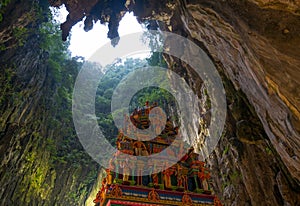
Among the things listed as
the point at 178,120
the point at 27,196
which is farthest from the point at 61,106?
the point at 178,120

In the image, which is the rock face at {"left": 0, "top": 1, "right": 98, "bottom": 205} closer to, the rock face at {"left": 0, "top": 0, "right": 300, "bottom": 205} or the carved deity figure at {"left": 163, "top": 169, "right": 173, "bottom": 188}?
the rock face at {"left": 0, "top": 0, "right": 300, "bottom": 205}

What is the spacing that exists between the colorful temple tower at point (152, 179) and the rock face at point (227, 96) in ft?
6.94

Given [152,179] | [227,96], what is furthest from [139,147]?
[227,96]

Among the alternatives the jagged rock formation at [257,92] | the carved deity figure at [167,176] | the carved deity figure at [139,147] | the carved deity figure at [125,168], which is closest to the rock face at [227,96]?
the jagged rock formation at [257,92]

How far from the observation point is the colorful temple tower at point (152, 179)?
18.4 feet

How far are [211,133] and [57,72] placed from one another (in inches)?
379

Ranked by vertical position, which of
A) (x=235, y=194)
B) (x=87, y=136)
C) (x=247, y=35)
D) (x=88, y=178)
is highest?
(x=87, y=136)

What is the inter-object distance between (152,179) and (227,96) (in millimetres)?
4628

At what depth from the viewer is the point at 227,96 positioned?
31.0 feet

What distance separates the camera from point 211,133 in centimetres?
1084

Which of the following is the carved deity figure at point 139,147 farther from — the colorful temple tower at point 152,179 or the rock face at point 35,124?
the rock face at point 35,124

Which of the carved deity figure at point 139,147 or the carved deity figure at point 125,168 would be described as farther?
the carved deity figure at point 139,147

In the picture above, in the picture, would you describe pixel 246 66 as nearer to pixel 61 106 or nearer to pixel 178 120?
pixel 178 120

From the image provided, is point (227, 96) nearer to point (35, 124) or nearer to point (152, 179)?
point (152, 179)
